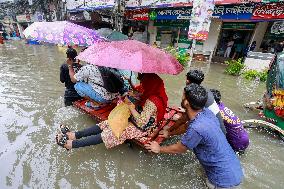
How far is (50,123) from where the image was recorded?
451 cm

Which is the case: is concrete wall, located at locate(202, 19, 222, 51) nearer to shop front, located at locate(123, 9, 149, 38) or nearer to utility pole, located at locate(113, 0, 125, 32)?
shop front, located at locate(123, 9, 149, 38)

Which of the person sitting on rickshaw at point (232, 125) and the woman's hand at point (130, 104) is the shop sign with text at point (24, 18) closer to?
the woman's hand at point (130, 104)

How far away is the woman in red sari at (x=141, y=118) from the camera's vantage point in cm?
313

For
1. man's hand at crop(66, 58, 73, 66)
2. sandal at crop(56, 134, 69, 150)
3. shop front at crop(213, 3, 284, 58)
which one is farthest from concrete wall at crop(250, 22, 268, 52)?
sandal at crop(56, 134, 69, 150)

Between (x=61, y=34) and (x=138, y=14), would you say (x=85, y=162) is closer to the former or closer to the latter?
(x=61, y=34)

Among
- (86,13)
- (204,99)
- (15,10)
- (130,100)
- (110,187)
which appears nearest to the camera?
(204,99)

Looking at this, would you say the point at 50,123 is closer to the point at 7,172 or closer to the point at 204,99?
the point at 7,172

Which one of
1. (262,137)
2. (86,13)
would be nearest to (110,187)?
(262,137)

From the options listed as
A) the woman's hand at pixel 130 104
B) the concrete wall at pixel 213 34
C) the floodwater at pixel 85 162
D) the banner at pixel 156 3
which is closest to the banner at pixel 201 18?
the banner at pixel 156 3

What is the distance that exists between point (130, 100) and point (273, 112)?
3043mm

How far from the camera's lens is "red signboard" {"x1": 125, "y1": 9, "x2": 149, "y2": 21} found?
17.3m

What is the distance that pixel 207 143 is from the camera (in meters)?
2.38

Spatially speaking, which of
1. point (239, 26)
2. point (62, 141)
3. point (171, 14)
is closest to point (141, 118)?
point (62, 141)

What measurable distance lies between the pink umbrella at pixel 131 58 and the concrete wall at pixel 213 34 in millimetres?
13150
